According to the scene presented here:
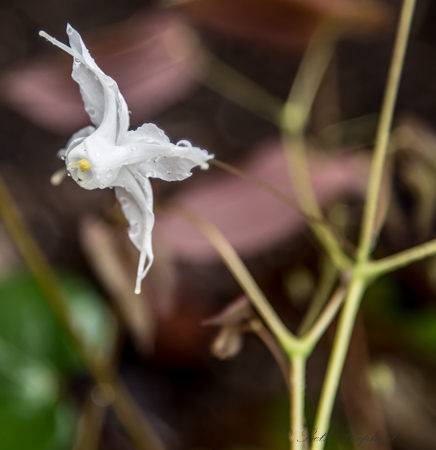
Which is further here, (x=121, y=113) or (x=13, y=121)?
(x=13, y=121)

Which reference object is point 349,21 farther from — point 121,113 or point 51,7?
point 51,7

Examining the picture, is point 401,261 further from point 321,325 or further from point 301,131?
point 301,131

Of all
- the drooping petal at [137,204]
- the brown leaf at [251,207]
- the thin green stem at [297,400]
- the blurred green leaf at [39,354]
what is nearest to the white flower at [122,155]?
the drooping petal at [137,204]

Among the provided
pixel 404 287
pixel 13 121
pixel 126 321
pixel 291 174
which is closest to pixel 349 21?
pixel 291 174

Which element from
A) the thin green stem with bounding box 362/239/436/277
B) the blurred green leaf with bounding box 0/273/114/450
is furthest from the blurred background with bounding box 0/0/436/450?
the thin green stem with bounding box 362/239/436/277

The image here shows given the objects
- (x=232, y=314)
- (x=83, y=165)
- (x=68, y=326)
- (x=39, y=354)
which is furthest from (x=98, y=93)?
(x=39, y=354)

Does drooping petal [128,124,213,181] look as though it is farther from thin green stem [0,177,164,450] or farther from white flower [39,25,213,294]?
thin green stem [0,177,164,450]

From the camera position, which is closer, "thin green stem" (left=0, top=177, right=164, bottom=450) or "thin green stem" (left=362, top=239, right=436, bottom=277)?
"thin green stem" (left=362, top=239, right=436, bottom=277)
